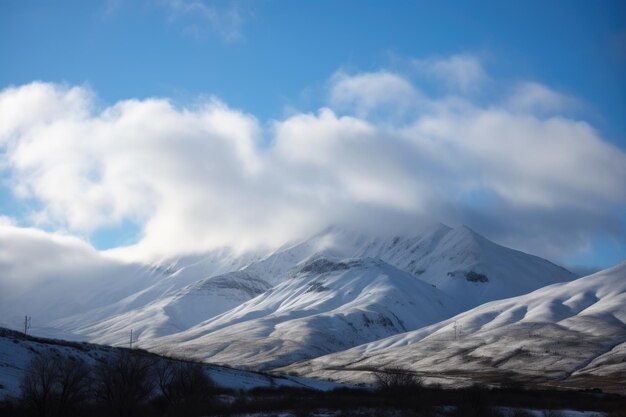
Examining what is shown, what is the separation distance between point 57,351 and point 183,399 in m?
20.7

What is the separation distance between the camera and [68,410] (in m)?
56.2

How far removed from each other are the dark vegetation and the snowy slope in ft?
4.83

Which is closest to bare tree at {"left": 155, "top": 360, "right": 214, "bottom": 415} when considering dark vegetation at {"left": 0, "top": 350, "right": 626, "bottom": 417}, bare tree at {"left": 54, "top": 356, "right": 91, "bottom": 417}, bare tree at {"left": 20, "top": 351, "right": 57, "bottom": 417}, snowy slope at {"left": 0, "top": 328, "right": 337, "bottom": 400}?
dark vegetation at {"left": 0, "top": 350, "right": 626, "bottom": 417}

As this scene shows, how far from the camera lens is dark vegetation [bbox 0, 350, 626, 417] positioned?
186 ft

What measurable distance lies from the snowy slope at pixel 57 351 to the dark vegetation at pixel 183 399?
4.83 ft

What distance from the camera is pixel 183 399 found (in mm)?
66750

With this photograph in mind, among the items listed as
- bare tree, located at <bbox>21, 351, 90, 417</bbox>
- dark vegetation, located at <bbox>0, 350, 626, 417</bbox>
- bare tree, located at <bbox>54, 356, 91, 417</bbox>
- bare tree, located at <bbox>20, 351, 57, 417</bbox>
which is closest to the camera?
bare tree, located at <bbox>20, 351, 57, 417</bbox>

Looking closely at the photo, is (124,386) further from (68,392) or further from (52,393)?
(52,393)

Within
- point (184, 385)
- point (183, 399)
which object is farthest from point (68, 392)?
point (184, 385)

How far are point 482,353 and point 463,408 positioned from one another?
457 ft

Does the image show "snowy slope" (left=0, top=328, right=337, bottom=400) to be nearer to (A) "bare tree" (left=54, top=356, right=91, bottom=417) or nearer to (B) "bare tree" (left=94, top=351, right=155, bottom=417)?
(A) "bare tree" (left=54, top=356, right=91, bottom=417)

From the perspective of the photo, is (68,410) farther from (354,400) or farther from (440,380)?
(440,380)

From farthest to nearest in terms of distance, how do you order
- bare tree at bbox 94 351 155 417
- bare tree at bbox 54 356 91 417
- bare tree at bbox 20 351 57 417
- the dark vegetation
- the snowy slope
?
the snowy slope, bare tree at bbox 94 351 155 417, the dark vegetation, bare tree at bbox 54 356 91 417, bare tree at bbox 20 351 57 417

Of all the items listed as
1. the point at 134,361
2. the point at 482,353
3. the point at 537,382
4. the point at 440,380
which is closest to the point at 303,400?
the point at 134,361
